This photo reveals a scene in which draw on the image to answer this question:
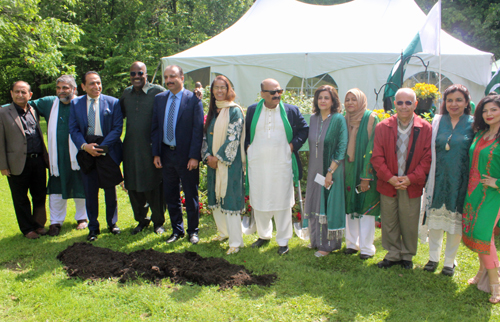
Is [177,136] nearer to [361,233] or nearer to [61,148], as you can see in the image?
[61,148]

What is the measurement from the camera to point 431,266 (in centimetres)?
382

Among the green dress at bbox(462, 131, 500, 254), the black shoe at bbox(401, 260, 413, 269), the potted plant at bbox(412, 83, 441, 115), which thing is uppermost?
the potted plant at bbox(412, 83, 441, 115)

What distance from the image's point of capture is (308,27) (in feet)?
36.2

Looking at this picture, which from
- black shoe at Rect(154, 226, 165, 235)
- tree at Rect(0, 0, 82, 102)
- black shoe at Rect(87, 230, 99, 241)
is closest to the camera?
black shoe at Rect(87, 230, 99, 241)

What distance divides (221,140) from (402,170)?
196cm

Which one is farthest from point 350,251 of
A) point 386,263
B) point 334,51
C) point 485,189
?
point 334,51

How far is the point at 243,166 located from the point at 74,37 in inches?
476

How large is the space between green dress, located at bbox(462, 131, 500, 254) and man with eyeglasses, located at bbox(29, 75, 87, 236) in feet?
14.8

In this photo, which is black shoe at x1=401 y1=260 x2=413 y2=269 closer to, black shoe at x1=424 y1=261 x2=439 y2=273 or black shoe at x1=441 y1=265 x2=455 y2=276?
black shoe at x1=424 y1=261 x2=439 y2=273

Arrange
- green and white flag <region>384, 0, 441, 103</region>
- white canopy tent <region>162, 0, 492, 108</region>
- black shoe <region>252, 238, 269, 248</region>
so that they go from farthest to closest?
white canopy tent <region>162, 0, 492, 108</region> → green and white flag <region>384, 0, 441, 103</region> → black shoe <region>252, 238, 269, 248</region>

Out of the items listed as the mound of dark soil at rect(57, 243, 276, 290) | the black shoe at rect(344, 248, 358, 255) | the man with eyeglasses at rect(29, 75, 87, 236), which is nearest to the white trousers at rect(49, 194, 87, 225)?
the man with eyeglasses at rect(29, 75, 87, 236)

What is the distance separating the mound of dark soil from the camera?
142 inches

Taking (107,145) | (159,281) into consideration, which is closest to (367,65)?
(107,145)

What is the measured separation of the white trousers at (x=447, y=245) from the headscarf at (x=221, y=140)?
221 cm
